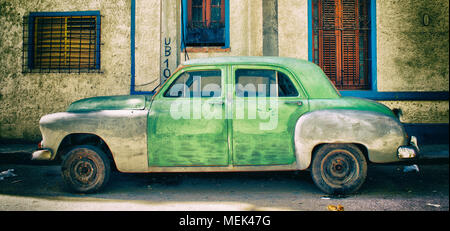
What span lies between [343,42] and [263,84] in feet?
14.2

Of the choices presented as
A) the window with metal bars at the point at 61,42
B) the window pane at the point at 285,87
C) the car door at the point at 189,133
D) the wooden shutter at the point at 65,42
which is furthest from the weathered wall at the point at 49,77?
the window pane at the point at 285,87

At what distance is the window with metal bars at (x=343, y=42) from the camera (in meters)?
7.33

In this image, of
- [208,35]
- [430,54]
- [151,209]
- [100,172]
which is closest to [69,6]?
[208,35]

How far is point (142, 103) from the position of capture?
3.91m

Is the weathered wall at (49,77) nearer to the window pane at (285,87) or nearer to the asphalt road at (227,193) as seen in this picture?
the asphalt road at (227,193)

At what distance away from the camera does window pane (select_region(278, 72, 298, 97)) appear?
153 inches

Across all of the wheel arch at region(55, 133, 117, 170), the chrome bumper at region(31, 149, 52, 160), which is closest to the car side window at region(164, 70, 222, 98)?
the wheel arch at region(55, 133, 117, 170)

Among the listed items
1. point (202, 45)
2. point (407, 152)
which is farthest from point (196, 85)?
point (202, 45)

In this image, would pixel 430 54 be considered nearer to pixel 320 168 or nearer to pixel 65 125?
pixel 320 168

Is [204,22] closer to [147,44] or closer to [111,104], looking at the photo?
[147,44]

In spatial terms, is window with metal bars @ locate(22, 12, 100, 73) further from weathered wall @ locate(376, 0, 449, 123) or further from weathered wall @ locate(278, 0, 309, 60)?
weathered wall @ locate(376, 0, 449, 123)

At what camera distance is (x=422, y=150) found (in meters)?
6.09

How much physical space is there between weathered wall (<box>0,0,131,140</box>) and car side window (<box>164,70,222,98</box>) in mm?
3681

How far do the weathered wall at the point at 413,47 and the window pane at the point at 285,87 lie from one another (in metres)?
4.15
